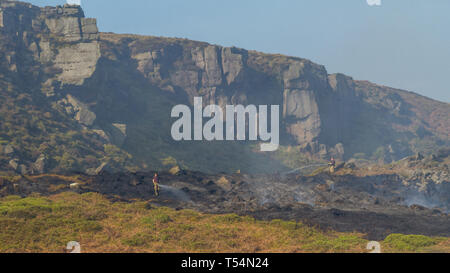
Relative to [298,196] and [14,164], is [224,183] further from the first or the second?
[14,164]

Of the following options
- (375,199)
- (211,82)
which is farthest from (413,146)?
(375,199)

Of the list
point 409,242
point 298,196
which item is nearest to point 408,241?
point 409,242

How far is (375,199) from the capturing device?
51.2 metres

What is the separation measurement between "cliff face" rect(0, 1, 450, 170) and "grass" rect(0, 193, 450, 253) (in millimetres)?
49951

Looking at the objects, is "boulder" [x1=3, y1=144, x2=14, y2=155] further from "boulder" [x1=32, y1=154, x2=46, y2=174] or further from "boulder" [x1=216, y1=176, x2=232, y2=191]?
"boulder" [x1=216, y1=176, x2=232, y2=191]

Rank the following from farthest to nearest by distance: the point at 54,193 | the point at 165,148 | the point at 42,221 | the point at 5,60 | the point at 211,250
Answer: the point at 165,148
the point at 5,60
the point at 54,193
the point at 42,221
the point at 211,250

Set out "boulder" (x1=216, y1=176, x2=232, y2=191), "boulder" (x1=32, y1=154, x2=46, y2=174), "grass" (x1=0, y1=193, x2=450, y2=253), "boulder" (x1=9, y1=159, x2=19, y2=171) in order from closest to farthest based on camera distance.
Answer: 1. "grass" (x1=0, y1=193, x2=450, y2=253)
2. "boulder" (x1=216, y1=176, x2=232, y2=191)
3. "boulder" (x1=9, y1=159, x2=19, y2=171)
4. "boulder" (x1=32, y1=154, x2=46, y2=174)

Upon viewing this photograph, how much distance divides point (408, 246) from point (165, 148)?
73599 mm

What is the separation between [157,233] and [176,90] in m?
94.4

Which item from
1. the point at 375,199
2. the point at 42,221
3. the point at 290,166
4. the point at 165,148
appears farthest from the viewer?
the point at 290,166

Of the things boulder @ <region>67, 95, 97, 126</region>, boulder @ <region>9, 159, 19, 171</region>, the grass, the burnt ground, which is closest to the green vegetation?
the grass

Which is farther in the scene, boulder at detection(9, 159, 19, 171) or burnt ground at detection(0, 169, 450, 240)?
boulder at detection(9, 159, 19, 171)

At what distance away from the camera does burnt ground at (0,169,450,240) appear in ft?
125
